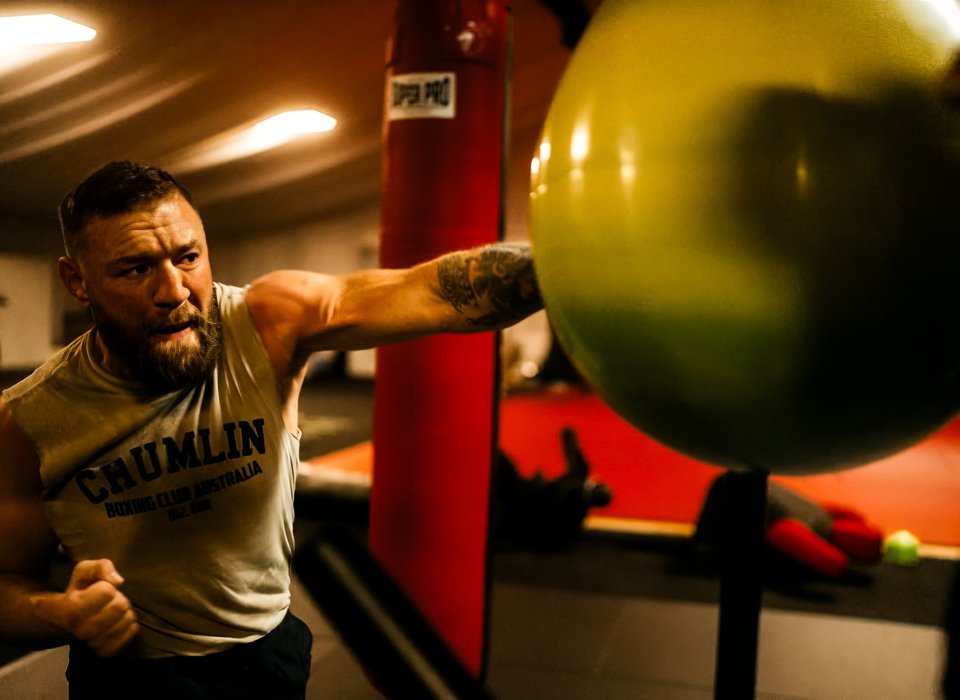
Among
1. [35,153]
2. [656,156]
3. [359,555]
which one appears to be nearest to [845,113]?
[656,156]

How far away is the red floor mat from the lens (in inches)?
174

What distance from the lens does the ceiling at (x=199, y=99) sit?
1701mm

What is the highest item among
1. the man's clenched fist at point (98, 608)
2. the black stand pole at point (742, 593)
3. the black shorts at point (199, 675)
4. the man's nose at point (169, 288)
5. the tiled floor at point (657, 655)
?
the man's nose at point (169, 288)

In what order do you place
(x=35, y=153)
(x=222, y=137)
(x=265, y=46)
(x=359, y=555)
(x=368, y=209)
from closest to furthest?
(x=359, y=555) < (x=35, y=153) < (x=222, y=137) < (x=265, y=46) < (x=368, y=209)

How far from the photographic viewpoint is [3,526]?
4.56 feet

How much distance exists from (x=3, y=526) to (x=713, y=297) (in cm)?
130

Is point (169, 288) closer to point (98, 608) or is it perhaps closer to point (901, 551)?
point (98, 608)

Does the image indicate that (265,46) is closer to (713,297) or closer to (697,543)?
(713,297)

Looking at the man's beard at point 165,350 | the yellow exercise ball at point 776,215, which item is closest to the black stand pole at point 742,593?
the yellow exercise ball at point 776,215

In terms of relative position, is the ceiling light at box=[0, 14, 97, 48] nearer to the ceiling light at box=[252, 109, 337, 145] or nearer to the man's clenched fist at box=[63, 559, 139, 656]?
the ceiling light at box=[252, 109, 337, 145]

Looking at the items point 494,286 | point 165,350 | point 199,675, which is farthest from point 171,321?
point 199,675

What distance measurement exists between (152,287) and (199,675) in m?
0.71

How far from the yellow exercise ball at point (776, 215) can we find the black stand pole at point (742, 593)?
0.16 metres

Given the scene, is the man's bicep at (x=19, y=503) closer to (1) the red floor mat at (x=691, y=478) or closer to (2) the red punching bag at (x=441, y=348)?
(2) the red punching bag at (x=441, y=348)
